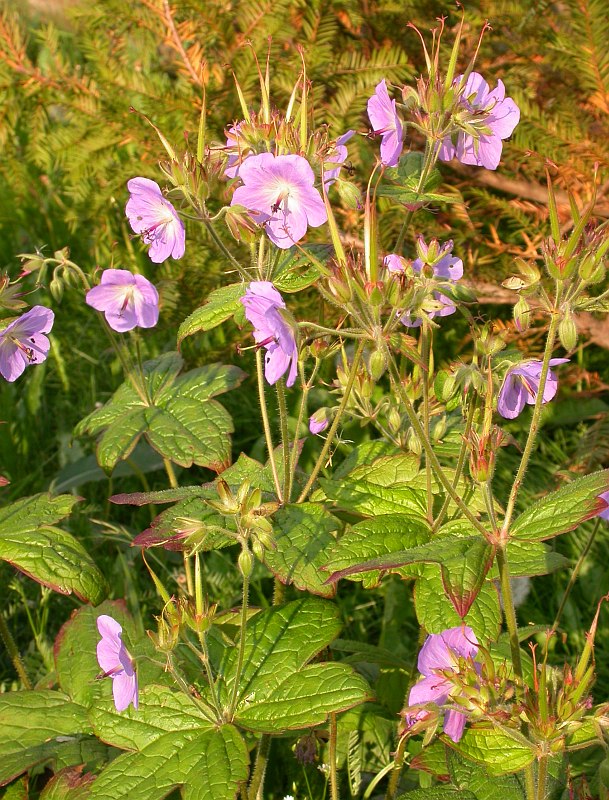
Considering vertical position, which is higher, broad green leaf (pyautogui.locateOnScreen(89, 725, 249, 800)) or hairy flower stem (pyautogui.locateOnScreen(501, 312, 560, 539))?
hairy flower stem (pyautogui.locateOnScreen(501, 312, 560, 539))

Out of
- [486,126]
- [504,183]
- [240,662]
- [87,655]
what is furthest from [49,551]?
[504,183]

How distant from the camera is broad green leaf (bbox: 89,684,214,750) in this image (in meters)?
1.83

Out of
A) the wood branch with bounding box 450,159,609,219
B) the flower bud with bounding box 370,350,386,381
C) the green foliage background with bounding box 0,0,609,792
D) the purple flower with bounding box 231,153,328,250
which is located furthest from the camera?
the wood branch with bounding box 450,159,609,219

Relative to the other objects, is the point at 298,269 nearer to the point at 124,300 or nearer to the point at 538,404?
the point at 124,300

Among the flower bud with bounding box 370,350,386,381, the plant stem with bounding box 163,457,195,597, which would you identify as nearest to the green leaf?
the plant stem with bounding box 163,457,195,597

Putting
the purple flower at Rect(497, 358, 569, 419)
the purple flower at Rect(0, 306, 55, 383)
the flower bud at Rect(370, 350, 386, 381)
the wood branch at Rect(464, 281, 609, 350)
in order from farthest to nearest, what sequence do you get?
1. the wood branch at Rect(464, 281, 609, 350)
2. the purple flower at Rect(0, 306, 55, 383)
3. the purple flower at Rect(497, 358, 569, 419)
4. the flower bud at Rect(370, 350, 386, 381)

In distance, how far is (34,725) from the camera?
2012 mm

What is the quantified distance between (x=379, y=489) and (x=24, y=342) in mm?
904

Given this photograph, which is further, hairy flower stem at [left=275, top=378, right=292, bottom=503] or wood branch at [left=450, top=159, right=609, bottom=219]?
wood branch at [left=450, top=159, right=609, bottom=219]

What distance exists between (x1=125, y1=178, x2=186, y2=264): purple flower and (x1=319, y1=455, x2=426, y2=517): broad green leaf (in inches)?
24.0

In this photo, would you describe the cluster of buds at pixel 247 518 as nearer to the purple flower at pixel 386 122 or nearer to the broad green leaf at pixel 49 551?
the broad green leaf at pixel 49 551

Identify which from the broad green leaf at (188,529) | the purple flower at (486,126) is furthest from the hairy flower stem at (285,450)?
the purple flower at (486,126)

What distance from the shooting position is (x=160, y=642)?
5.42ft

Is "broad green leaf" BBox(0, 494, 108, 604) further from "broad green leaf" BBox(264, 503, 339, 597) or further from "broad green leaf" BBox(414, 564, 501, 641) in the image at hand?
"broad green leaf" BBox(414, 564, 501, 641)
